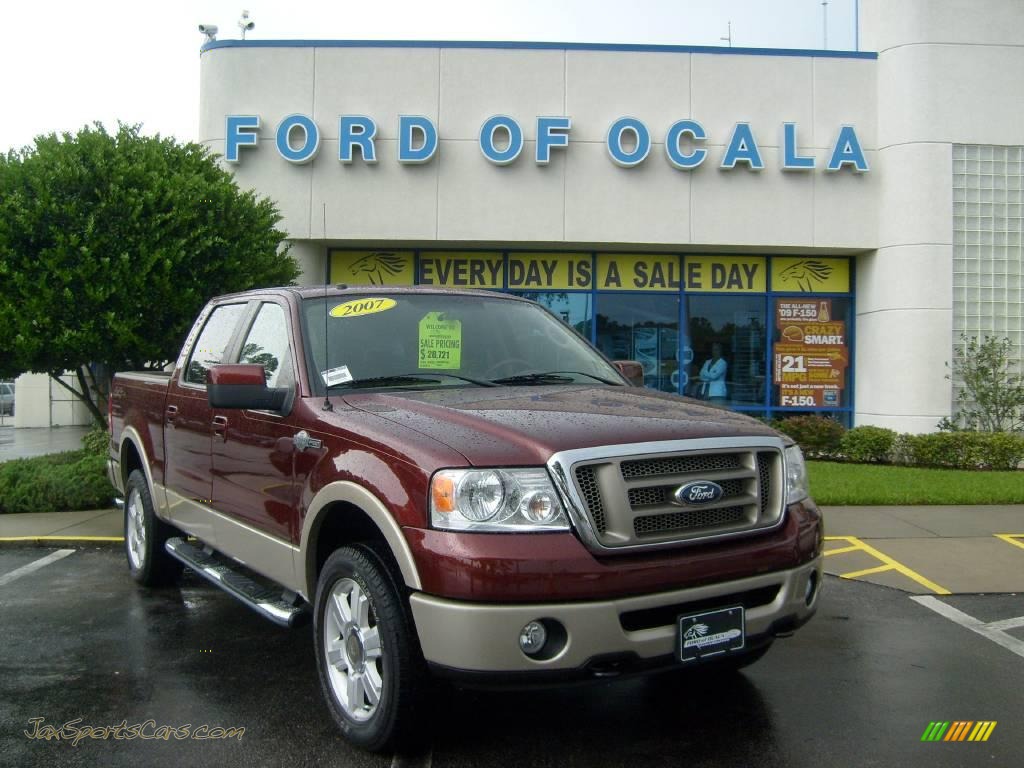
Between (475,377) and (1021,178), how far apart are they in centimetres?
1418

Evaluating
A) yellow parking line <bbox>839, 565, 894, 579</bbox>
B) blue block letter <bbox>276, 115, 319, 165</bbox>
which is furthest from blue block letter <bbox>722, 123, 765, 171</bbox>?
yellow parking line <bbox>839, 565, 894, 579</bbox>

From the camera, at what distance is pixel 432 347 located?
171 inches

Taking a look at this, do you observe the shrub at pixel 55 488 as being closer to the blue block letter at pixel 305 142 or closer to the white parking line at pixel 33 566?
the white parking line at pixel 33 566

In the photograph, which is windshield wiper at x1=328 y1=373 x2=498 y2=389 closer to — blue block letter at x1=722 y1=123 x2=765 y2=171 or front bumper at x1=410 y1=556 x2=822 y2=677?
front bumper at x1=410 y1=556 x2=822 y2=677

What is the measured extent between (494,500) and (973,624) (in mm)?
3778

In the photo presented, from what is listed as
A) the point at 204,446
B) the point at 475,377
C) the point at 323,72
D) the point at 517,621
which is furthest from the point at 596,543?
the point at 323,72

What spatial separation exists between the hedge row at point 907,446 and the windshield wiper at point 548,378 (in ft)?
31.7

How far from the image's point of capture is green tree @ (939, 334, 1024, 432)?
13992 mm

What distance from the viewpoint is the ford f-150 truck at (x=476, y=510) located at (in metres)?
2.98

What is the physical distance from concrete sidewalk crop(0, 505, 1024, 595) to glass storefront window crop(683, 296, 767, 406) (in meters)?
6.79

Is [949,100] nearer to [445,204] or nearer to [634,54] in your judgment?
[634,54]

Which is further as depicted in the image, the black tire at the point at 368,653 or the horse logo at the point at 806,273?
the horse logo at the point at 806,273

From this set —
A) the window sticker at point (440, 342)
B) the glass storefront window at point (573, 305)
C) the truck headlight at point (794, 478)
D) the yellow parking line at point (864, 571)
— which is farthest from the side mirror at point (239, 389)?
the glass storefront window at point (573, 305)

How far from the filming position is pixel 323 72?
14.6 meters
